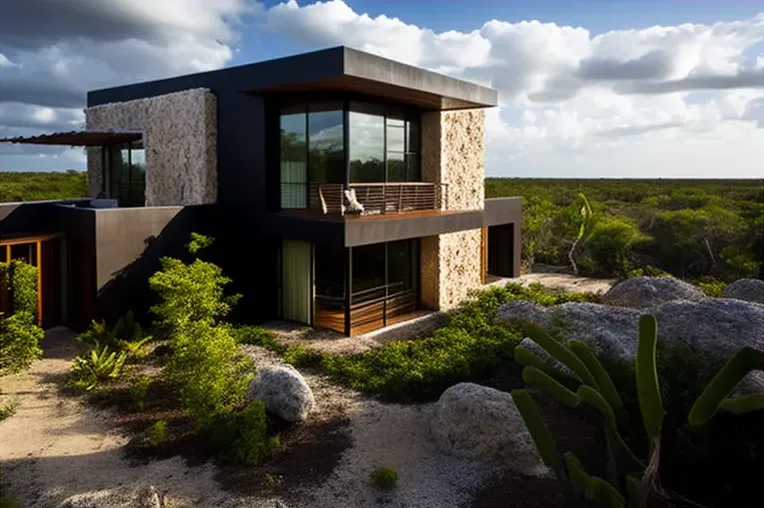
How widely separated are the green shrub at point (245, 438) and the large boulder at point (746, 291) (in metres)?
16.8

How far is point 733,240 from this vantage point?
2648 centimetres

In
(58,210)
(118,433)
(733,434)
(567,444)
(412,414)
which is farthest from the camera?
(58,210)

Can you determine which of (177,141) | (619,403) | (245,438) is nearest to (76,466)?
(245,438)

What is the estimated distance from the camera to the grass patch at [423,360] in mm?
11422

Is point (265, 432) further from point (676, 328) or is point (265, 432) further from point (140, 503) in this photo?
point (676, 328)

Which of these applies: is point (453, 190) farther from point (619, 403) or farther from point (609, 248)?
point (619, 403)

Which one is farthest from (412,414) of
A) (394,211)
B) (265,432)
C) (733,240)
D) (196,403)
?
(733,240)

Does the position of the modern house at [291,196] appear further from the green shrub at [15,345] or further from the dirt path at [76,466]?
the dirt path at [76,466]

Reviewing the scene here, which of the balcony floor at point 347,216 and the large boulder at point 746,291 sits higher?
the balcony floor at point 347,216

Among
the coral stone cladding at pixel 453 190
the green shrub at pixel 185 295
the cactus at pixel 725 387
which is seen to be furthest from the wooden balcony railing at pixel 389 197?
the cactus at pixel 725 387

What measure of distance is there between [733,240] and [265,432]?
25715 millimetres

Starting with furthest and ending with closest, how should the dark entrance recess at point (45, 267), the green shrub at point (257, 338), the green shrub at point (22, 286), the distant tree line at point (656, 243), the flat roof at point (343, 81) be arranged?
the distant tree line at point (656, 243)
the dark entrance recess at point (45, 267)
the green shrub at point (257, 338)
the flat roof at point (343, 81)
the green shrub at point (22, 286)

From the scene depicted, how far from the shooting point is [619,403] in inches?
278

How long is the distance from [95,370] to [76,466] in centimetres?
371
